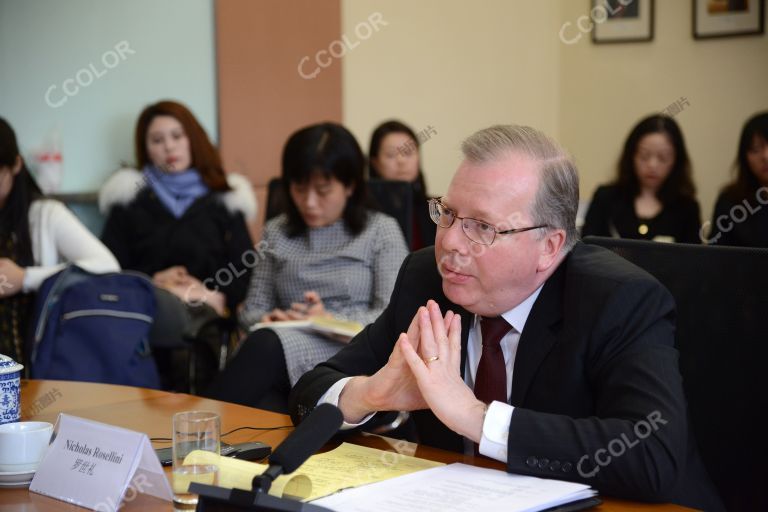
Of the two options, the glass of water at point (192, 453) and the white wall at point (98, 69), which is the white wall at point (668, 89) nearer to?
the white wall at point (98, 69)

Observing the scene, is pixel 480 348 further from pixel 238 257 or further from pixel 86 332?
pixel 238 257

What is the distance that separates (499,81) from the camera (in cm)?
619

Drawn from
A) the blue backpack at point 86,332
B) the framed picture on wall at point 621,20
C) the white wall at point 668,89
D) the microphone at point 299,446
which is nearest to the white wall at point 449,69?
the white wall at point 668,89

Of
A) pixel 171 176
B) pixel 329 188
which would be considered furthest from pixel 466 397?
pixel 171 176

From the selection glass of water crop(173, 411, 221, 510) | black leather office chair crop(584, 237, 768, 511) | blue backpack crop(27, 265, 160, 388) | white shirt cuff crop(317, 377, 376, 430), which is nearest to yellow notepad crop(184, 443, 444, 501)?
glass of water crop(173, 411, 221, 510)

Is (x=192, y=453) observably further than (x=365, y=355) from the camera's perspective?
No

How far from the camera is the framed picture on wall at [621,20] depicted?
19.3 ft

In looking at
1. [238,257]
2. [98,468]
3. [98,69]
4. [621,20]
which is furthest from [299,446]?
[621,20]

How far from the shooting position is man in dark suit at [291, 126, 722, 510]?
1.43 metres

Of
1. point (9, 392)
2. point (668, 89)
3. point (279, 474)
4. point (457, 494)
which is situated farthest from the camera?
point (668, 89)

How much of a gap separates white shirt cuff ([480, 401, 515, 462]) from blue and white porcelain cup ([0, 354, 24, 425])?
79 centimetres

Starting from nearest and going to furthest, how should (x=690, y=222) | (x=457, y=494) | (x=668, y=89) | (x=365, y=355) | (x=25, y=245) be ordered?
(x=457, y=494), (x=365, y=355), (x=25, y=245), (x=690, y=222), (x=668, y=89)

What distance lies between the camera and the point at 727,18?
18.2 ft

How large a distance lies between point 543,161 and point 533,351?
1.13 ft
